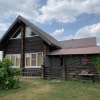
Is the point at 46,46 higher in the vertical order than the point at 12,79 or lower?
higher

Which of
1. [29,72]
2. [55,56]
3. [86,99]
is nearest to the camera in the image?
[86,99]

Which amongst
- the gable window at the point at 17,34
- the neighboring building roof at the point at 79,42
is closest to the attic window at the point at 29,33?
the gable window at the point at 17,34

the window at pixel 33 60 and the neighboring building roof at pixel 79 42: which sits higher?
the neighboring building roof at pixel 79 42

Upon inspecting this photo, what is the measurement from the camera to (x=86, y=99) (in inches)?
258

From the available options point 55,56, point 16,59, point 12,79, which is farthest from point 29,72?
point 12,79

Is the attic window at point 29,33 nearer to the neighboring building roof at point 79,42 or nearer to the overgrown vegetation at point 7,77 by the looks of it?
the overgrown vegetation at point 7,77

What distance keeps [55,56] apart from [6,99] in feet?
27.6

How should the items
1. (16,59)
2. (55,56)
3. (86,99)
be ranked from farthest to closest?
1. (16,59)
2. (55,56)
3. (86,99)

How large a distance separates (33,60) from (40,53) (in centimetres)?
111

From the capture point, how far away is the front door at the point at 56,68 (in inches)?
528

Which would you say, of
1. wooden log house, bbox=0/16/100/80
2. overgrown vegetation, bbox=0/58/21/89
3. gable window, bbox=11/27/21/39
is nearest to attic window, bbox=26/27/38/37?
wooden log house, bbox=0/16/100/80

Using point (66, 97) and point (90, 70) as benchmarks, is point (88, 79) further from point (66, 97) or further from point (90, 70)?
point (66, 97)

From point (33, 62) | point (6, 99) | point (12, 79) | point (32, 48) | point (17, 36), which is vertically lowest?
point (6, 99)

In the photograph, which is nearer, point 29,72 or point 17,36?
point 29,72
